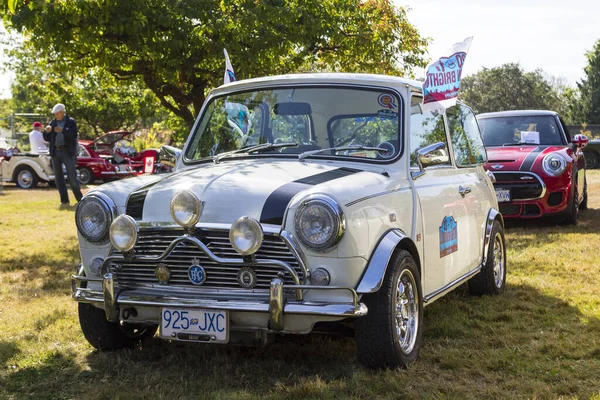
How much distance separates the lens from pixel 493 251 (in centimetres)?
629

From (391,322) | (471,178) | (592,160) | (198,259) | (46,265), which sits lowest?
(592,160)

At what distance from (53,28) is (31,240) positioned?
2.78 m

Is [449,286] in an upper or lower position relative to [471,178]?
lower

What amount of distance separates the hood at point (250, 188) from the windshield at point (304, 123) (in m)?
0.31

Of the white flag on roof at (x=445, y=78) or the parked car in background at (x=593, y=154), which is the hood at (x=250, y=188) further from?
the parked car in background at (x=593, y=154)

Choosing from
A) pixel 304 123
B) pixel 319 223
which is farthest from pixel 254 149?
pixel 319 223

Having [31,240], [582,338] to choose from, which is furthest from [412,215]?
[31,240]

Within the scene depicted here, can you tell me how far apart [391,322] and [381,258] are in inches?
13.3

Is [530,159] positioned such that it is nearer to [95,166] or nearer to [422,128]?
[422,128]

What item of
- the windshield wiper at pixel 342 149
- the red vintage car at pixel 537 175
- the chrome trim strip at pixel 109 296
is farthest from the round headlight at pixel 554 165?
the chrome trim strip at pixel 109 296

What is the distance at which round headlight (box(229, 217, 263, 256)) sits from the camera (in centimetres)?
377

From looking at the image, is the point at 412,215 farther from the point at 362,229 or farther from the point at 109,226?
the point at 109,226

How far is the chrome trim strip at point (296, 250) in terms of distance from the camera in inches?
150

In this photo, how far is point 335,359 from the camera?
4.47 meters
